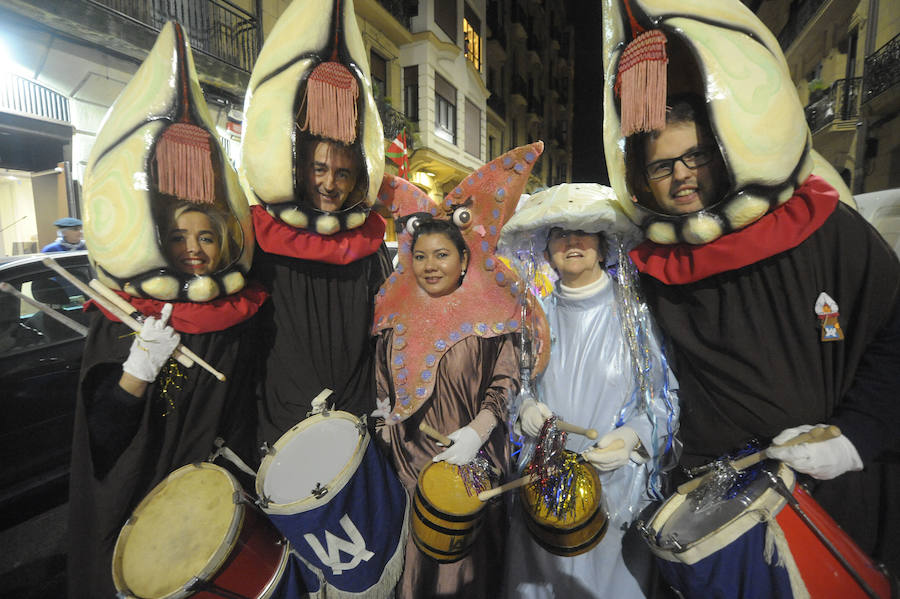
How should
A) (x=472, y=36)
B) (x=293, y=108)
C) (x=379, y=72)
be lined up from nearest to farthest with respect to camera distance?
(x=293, y=108) < (x=379, y=72) < (x=472, y=36)

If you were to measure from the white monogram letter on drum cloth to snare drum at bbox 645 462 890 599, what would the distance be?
1.14m

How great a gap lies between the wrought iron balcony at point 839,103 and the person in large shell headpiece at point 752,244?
14.1 m

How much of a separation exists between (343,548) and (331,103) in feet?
6.21

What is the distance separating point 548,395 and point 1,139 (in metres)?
9.27

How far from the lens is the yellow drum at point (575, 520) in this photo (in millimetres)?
1532

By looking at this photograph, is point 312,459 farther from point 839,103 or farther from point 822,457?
point 839,103

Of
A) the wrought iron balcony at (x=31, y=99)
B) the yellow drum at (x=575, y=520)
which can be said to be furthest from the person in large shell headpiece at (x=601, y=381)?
the wrought iron balcony at (x=31, y=99)

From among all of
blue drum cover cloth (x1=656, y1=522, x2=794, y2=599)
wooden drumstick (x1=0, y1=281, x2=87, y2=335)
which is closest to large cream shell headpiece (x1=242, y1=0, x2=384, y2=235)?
wooden drumstick (x1=0, y1=281, x2=87, y2=335)

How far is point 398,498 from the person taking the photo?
5.99 ft

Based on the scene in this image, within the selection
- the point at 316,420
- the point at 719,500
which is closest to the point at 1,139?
the point at 316,420

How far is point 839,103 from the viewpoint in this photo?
11.5m

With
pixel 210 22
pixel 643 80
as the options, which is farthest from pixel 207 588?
pixel 210 22

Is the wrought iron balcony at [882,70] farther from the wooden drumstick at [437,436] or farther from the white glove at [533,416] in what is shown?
the wooden drumstick at [437,436]

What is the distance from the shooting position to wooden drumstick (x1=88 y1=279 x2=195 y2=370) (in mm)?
1540
